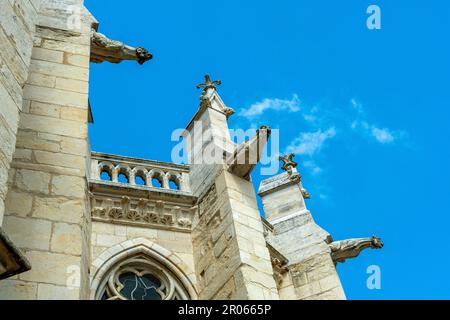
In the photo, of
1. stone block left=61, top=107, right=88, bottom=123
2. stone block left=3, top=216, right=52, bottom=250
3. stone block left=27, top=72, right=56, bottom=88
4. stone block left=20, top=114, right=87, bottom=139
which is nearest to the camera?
stone block left=3, top=216, right=52, bottom=250

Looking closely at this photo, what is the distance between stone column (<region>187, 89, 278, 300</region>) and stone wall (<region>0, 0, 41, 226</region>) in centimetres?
311

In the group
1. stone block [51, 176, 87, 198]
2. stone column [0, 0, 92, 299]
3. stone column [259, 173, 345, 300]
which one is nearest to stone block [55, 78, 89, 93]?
stone column [0, 0, 92, 299]

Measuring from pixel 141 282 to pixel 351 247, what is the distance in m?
3.08

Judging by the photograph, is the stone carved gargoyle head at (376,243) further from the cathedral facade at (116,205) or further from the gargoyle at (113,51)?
the gargoyle at (113,51)

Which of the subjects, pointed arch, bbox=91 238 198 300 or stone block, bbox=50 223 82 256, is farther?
pointed arch, bbox=91 238 198 300

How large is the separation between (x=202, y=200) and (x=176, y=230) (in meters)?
0.51

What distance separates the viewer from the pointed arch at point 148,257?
23.8ft

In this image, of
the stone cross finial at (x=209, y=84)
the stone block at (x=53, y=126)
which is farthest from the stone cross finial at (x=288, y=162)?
the stone block at (x=53, y=126)

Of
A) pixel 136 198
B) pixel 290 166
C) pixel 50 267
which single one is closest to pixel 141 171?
pixel 136 198

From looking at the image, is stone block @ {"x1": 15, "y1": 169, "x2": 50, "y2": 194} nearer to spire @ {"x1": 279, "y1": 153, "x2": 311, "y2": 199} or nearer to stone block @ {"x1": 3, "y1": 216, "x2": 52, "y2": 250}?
stone block @ {"x1": 3, "y1": 216, "x2": 52, "y2": 250}

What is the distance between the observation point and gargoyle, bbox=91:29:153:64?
23.4ft

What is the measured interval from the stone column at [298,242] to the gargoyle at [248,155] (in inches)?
66.1

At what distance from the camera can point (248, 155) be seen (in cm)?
782
